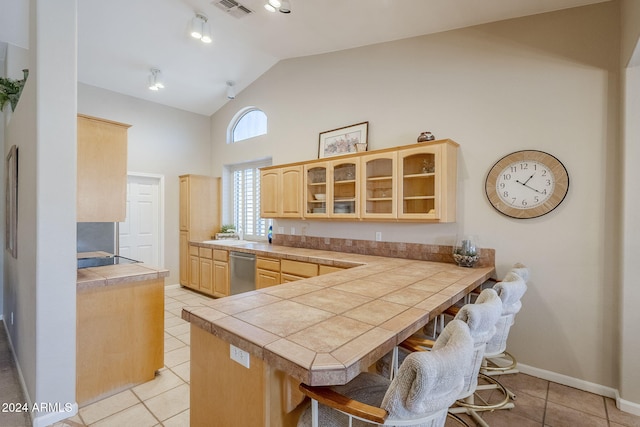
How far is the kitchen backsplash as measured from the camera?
3.10 meters

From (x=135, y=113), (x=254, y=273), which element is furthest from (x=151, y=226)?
(x=254, y=273)

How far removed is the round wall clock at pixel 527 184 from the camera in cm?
255

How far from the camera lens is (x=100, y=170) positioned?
8.07ft

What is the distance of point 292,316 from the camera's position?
146 centimetres

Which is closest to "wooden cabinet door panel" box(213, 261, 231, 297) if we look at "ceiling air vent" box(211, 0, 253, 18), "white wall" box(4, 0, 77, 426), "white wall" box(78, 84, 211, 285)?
"white wall" box(78, 84, 211, 285)

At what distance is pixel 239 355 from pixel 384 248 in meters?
2.57

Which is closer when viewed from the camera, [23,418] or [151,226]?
[23,418]

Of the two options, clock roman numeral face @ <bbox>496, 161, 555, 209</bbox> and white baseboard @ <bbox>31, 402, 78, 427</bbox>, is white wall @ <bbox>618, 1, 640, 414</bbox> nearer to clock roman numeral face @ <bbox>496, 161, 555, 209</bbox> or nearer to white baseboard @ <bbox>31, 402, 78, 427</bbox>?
clock roman numeral face @ <bbox>496, 161, 555, 209</bbox>

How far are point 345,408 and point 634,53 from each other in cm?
287

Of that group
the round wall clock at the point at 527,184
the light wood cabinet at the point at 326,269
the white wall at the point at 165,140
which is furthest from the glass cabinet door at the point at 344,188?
the white wall at the point at 165,140

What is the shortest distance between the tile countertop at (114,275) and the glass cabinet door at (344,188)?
2.00 m

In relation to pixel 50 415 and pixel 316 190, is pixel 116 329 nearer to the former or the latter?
pixel 50 415

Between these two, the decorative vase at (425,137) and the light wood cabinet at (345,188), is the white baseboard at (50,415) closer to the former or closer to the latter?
the light wood cabinet at (345,188)

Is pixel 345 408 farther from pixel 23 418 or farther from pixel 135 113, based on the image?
pixel 135 113
